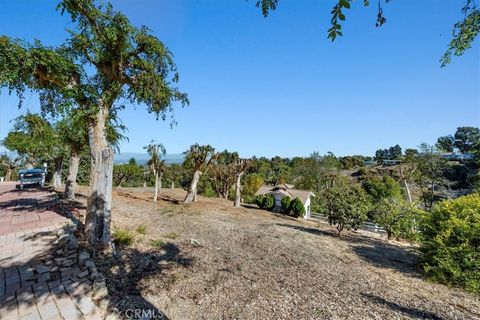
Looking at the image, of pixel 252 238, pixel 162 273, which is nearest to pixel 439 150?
pixel 252 238

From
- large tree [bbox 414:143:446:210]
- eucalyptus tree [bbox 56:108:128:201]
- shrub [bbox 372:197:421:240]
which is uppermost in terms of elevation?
large tree [bbox 414:143:446:210]

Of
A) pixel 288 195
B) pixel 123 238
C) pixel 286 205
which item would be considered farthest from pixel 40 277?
pixel 288 195

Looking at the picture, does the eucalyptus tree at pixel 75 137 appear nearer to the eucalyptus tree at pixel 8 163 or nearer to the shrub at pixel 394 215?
the shrub at pixel 394 215

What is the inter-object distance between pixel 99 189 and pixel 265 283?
17.3ft

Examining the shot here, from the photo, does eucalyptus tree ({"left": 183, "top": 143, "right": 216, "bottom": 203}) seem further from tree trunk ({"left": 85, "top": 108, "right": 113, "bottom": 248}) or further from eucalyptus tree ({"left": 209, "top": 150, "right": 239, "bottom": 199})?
tree trunk ({"left": 85, "top": 108, "right": 113, "bottom": 248})

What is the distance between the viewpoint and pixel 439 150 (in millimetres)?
29703

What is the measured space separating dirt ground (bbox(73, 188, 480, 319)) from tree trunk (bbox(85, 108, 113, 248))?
33.4 inches

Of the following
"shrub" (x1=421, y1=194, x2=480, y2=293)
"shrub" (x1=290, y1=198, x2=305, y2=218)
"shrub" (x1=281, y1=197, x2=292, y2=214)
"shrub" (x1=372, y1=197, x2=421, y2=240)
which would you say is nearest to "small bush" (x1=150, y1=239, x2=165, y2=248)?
"shrub" (x1=421, y1=194, x2=480, y2=293)

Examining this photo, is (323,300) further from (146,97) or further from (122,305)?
(146,97)

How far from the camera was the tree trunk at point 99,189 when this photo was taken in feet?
23.0

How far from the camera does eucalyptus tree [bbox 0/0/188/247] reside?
22.0ft

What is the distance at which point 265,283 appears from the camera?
20.5 ft

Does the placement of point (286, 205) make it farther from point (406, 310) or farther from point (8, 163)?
point (8, 163)

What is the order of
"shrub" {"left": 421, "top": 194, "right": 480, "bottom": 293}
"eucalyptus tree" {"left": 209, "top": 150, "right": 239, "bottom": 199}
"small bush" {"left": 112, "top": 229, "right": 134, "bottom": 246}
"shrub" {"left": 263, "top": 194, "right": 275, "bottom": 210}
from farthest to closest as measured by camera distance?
"eucalyptus tree" {"left": 209, "top": 150, "right": 239, "bottom": 199} → "shrub" {"left": 263, "top": 194, "right": 275, "bottom": 210} → "small bush" {"left": 112, "top": 229, "right": 134, "bottom": 246} → "shrub" {"left": 421, "top": 194, "right": 480, "bottom": 293}
